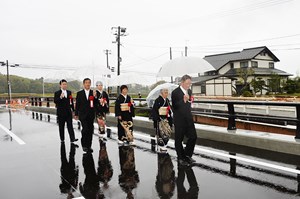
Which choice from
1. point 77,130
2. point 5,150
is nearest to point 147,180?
point 5,150

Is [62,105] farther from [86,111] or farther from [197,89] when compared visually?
[197,89]

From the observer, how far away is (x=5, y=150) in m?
7.64

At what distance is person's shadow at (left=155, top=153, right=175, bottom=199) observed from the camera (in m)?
4.10

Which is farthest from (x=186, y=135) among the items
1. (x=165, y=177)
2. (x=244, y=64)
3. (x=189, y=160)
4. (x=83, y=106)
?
(x=244, y=64)

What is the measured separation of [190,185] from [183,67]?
10.4 feet

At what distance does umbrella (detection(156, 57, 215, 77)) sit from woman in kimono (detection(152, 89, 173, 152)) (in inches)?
18.9

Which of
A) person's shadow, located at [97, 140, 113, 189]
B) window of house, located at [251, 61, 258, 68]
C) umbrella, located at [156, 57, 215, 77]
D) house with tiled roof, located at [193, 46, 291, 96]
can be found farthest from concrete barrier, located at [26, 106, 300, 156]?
window of house, located at [251, 61, 258, 68]

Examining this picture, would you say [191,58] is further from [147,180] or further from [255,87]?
[255,87]

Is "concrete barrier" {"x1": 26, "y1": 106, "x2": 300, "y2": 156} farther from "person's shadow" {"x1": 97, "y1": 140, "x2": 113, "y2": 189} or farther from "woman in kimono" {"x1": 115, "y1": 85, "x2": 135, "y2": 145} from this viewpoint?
"person's shadow" {"x1": 97, "y1": 140, "x2": 113, "y2": 189}

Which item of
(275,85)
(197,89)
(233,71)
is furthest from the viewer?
(233,71)

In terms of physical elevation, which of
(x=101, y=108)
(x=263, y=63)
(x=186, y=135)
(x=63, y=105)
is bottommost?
(x=186, y=135)

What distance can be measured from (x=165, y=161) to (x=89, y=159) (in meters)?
1.79

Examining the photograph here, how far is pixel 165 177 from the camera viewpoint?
4.82 metres

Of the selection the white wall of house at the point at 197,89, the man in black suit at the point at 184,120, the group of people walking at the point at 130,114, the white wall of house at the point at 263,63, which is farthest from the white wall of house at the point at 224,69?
the man in black suit at the point at 184,120
